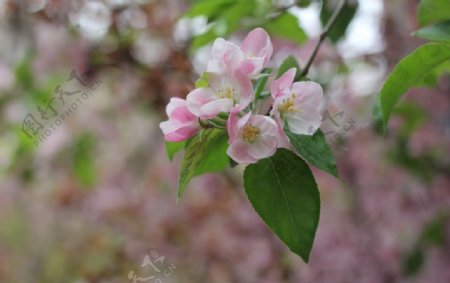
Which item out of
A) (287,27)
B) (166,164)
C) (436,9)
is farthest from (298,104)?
(166,164)

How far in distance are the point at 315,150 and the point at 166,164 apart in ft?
6.46

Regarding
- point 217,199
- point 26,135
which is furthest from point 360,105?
point 26,135

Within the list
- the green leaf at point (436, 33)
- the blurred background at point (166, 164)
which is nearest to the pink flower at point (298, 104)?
the green leaf at point (436, 33)

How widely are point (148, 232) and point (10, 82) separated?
2.48 feet

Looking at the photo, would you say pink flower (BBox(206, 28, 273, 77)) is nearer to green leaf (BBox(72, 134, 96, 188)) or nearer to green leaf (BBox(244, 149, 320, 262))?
green leaf (BBox(244, 149, 320, 262))

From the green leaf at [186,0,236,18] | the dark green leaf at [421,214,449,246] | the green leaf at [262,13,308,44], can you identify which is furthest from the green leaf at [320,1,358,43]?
the dark green leaf at [421,214,449,246]

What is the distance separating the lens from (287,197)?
473 millimetres

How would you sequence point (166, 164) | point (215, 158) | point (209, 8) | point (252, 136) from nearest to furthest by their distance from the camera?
point (252, 136) → point (215, 158) → point (209, 8) → point (166, 164)

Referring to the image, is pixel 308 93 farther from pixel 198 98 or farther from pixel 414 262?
pixel 414 262

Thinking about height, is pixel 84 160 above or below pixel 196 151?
below

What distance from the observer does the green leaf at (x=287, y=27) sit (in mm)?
813

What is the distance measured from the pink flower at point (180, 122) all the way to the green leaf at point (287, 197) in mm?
59

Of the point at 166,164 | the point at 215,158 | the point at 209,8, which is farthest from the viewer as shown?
the point at 166,164

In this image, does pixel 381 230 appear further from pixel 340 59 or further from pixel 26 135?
pixel 26 135
